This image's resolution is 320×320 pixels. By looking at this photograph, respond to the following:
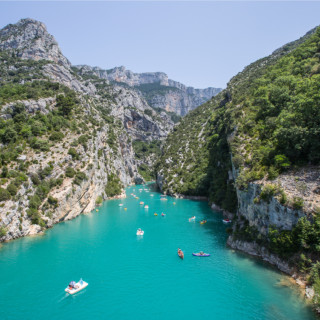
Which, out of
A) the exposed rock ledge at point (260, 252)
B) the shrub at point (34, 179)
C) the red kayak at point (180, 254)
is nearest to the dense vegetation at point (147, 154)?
the shrub at point (34, 179)

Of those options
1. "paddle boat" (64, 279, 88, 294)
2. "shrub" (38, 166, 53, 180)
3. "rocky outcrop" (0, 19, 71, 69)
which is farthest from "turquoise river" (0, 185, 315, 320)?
"rocky outcrop" (0, 19, 71, 69)

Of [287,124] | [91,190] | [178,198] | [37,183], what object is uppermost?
[287,124]

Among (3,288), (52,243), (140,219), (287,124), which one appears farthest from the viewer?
(140,219)

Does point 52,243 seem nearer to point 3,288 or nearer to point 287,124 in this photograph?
point 3,288

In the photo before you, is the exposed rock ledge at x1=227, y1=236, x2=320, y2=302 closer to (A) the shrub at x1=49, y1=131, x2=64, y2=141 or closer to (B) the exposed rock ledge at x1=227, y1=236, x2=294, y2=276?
(B) the exposed rock ledge at x1=227, y1=236, x2=294, y2=276

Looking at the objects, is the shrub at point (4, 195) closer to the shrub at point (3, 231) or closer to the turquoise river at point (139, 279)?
the shrub at point (3, 231)

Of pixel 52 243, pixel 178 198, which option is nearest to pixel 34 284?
pixel 52 243

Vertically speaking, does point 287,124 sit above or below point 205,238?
above
